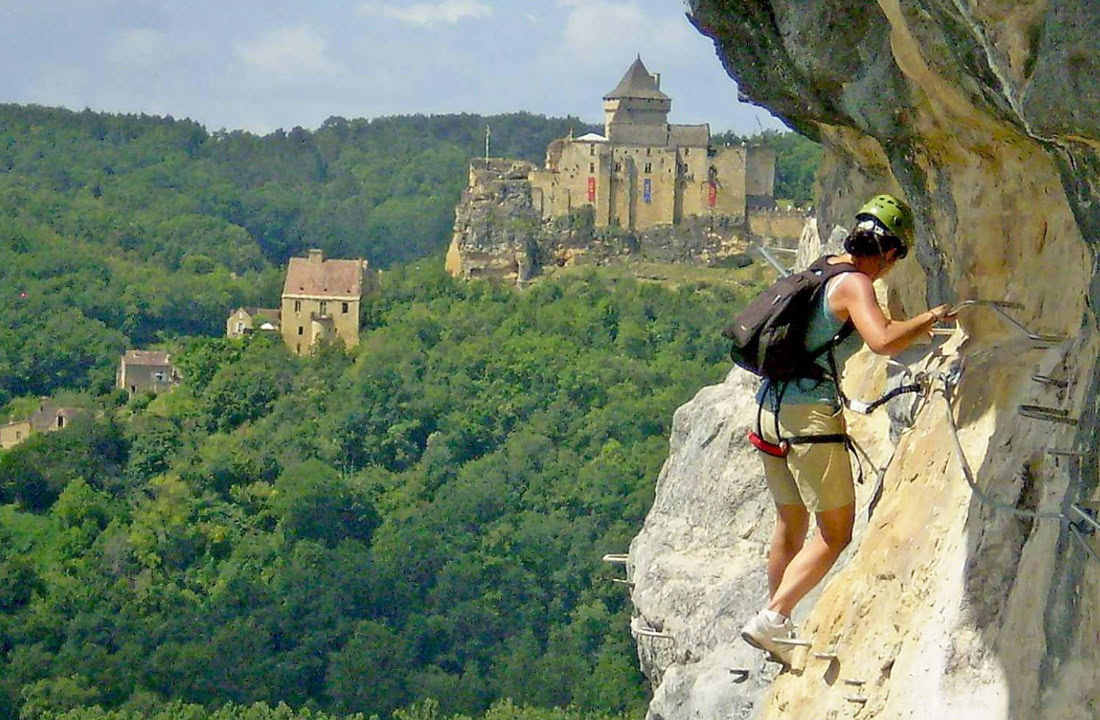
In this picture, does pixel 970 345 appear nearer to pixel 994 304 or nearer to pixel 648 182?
pixel 994 304

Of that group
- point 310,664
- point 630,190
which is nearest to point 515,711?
point 310,664

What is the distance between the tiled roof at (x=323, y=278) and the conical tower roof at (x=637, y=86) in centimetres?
1095

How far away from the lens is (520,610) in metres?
57.4

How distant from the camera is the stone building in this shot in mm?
73375

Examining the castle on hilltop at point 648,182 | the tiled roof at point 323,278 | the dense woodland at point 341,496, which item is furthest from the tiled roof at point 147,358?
the castle on hilltop at point 648,182

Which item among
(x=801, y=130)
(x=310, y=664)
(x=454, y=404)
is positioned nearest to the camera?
(x=801, y=130)

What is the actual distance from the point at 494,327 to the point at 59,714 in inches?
1092

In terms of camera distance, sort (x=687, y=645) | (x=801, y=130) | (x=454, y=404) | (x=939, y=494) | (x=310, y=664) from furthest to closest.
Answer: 1. (x=454, y=404)
2. (x=310, y=664)
3. (x=687, y=645)
4. (x=801, y=130)
5. (x=939, y=494)

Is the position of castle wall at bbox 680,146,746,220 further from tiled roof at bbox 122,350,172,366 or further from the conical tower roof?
tiled roof at bbox 122,350,172,366

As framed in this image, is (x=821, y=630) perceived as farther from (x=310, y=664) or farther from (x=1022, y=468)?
(x=310, y=664)

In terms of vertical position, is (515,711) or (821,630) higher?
(821,630)

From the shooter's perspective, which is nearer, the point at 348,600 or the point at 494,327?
the point at 348,600

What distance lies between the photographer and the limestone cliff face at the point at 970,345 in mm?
6184

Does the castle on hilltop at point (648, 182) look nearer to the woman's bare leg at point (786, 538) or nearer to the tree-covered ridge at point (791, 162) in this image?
the tree-covered ridge at point (791, 162)
